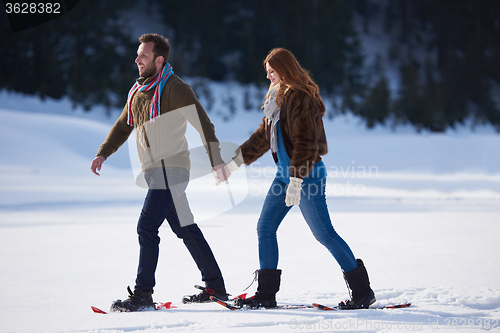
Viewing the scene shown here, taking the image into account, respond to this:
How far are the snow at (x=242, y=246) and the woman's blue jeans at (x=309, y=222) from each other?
299 mm

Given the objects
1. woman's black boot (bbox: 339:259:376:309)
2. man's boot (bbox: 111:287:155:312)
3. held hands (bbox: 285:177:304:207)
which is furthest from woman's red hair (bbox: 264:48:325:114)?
man's boot (bbox: 111:287:155:312)

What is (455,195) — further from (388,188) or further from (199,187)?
(199,187)

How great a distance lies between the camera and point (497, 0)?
21.6 m

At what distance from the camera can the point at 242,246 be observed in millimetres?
4977

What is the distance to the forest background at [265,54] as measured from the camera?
17.0 metres

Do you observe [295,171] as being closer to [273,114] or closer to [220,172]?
[273,114]

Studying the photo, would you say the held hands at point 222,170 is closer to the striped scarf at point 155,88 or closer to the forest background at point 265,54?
the striped scarf at point 155,88

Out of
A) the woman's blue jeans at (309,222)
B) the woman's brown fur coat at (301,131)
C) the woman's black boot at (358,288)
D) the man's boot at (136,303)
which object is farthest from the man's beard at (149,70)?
the woman's black boot at (358,288)

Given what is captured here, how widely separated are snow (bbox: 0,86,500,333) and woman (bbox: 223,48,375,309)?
0.22m

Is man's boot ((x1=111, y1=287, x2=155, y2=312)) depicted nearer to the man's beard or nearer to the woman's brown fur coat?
the woman's brown fur coat

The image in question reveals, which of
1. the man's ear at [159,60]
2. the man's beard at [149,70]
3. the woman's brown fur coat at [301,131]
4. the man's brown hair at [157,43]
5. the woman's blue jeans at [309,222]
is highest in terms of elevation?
the man's brown hair at [157,43]

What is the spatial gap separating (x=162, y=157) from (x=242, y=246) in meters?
2.16

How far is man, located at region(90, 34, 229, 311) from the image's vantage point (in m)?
2.95

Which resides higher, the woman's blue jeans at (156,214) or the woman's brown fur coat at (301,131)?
the woman's brown fur coat at (301,131)
